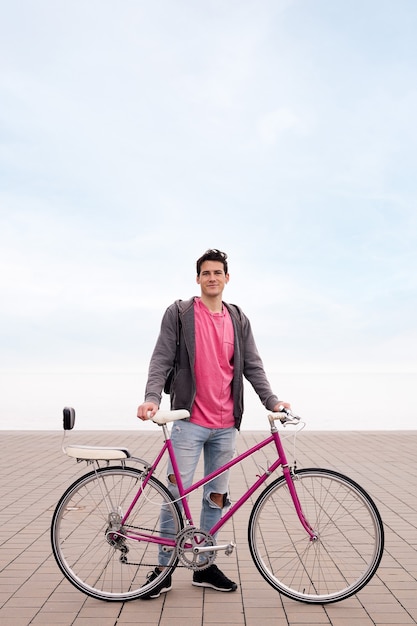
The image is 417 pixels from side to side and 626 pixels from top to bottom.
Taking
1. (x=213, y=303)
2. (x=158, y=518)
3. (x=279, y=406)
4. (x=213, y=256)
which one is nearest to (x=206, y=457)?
(x=158, y=518)

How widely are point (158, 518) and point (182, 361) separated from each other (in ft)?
2.99

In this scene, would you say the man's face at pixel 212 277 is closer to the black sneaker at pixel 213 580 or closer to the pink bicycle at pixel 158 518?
the pink bicycle at pixel 158 518

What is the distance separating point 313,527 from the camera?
14.4 ft

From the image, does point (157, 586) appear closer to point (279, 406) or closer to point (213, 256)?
point (279, 406)

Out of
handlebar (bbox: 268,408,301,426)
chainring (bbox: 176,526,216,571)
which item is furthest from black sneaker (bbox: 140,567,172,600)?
handlebar (bbox: 268,408,301,426)

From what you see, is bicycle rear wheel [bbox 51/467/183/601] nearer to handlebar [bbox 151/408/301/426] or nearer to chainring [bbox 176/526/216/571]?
chainring [bbox 176/526/216/571]

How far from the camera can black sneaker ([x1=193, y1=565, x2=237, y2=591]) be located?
454cm

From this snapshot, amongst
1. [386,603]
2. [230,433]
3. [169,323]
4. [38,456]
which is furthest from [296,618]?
[38,456]

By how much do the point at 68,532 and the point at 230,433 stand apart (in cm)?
107

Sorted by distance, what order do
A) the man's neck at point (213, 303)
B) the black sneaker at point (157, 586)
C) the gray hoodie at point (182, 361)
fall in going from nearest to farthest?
the black sneaker at point (157, 586)
the gray hoodie at point (182, 361)
the man's neck at point (213, 303)

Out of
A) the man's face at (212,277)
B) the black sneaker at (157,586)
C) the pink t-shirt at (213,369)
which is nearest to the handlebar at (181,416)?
the pink t-shirt at (213,369)

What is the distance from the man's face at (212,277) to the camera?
456cm

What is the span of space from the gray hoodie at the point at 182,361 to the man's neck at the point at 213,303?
78mm

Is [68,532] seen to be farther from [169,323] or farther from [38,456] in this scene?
[38,456]
